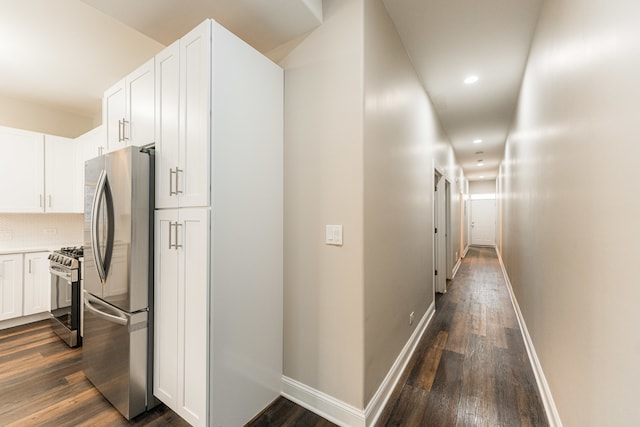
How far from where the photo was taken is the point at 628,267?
0.84m

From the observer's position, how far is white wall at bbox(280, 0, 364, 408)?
1.65 m

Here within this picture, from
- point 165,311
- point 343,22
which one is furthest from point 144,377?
point 343,22

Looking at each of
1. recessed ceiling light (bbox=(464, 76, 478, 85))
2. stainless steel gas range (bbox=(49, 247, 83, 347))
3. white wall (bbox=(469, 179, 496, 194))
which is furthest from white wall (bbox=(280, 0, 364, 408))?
white wall (bbox=(469, 179, 496, 194))

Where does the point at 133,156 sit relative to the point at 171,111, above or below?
below

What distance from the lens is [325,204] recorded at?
1777mm

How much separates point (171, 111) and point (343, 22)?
4.10 feet

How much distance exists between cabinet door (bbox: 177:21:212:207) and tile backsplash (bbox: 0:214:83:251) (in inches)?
137

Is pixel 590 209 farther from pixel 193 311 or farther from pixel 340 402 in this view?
pixel 193 311

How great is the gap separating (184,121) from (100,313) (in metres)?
1.50

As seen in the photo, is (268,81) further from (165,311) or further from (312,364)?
(312,364)

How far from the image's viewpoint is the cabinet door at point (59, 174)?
343 centimetres

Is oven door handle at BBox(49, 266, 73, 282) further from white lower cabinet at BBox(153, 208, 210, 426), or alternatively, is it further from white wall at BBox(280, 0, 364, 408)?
white wall at BBox(280, 0, 364, 408)

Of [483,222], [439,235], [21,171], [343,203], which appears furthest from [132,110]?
[483,222]

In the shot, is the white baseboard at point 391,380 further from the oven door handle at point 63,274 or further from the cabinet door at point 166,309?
the oven door handle at point 63,274
